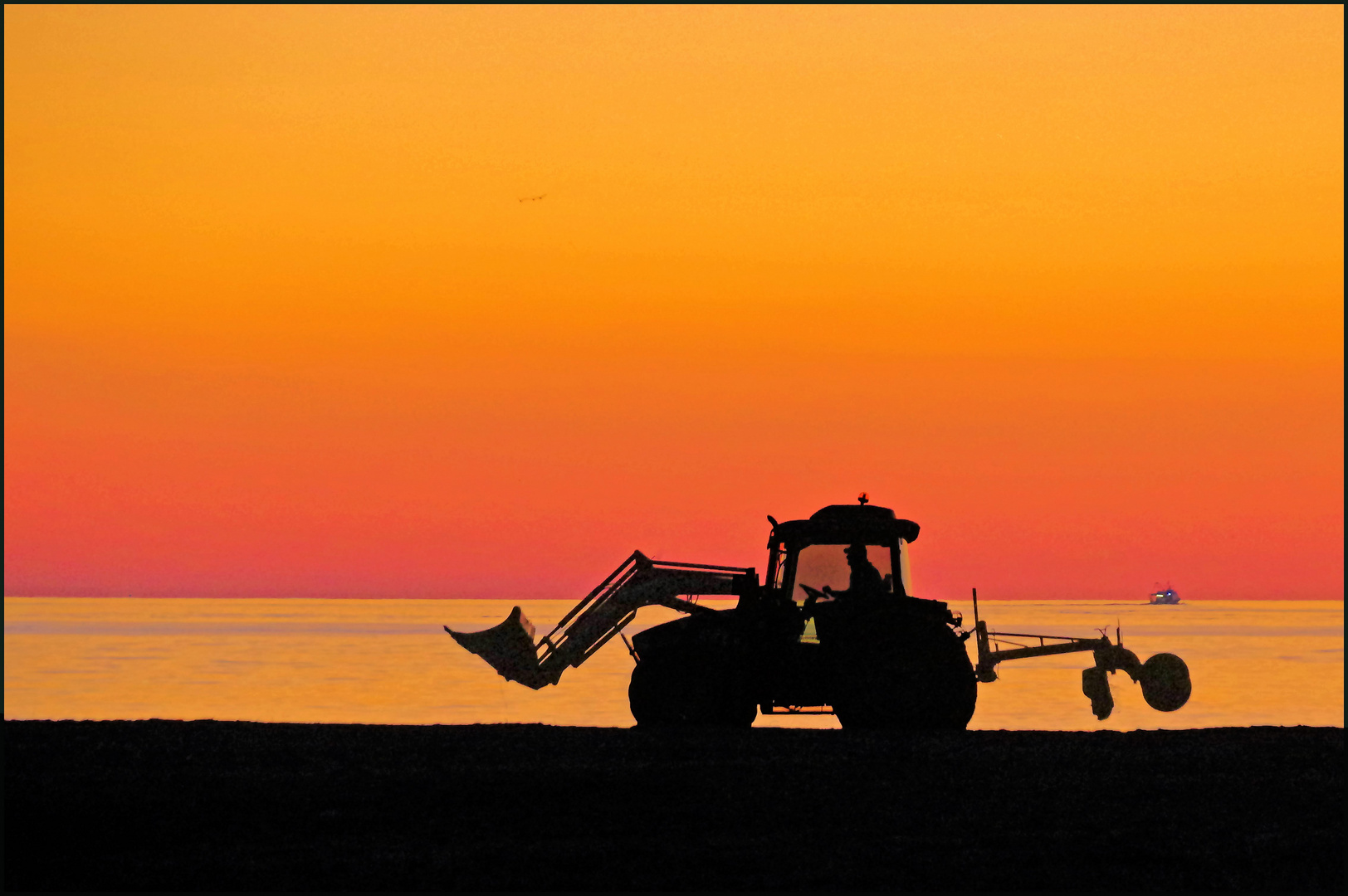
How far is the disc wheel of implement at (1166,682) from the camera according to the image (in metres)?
23.0

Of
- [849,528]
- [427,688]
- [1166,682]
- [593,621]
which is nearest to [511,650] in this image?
[593,621]

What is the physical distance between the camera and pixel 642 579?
2241cm

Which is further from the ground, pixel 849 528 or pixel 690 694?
pixel 849 528

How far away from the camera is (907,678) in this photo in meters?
20.2

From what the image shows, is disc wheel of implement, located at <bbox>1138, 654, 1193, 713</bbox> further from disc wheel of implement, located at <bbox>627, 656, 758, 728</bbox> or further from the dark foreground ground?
disc wheel of implement, located at <bbox>627, 656, 758, 728</bbox>

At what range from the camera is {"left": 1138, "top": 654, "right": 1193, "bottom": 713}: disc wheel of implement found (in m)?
23.0

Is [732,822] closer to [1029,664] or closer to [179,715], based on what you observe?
[179,715]

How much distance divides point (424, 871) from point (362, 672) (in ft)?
143

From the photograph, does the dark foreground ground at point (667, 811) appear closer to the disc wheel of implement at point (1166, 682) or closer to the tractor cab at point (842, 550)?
the tractor cab at point (842, 550)

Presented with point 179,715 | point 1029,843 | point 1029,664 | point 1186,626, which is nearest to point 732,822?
point 1029,843

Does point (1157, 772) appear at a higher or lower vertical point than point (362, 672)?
higher

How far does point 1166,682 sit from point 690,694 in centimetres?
681

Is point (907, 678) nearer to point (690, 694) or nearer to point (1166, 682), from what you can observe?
point (690, 694)

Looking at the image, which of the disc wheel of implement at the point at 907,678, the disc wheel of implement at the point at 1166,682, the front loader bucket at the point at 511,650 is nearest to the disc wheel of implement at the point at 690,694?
the disc wheel of implement at the point at 907,678
